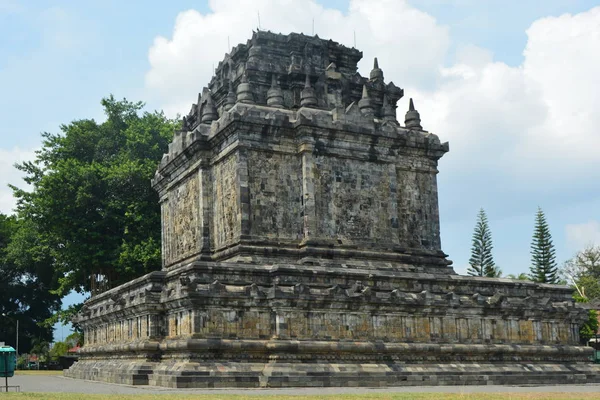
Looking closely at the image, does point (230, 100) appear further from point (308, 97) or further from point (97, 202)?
point (97, 202)

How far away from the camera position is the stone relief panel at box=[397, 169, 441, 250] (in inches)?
1312

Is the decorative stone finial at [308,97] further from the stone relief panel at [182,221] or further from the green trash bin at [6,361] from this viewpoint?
the green trash bin at [6,361]

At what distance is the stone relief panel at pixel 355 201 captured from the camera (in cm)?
3086

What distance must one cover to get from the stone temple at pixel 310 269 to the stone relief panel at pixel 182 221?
0.11 meters

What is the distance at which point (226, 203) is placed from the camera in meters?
30.9

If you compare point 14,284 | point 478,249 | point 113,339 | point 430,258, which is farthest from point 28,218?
point 478,249

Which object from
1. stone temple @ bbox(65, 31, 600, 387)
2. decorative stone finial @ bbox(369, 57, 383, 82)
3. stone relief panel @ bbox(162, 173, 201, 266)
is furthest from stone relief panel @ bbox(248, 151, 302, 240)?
decorative stone finial @ bbox(369, 57, 383, 82)

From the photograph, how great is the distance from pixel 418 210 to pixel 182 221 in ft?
34.3

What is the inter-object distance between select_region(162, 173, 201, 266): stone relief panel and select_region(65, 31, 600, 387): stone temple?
0.36 feet

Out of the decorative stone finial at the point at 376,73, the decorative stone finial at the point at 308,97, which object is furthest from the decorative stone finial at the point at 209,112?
the decorative stone finial at the point at 376,73

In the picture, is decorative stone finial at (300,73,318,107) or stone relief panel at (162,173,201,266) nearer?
decorative stone finial at (300,73,318,107)

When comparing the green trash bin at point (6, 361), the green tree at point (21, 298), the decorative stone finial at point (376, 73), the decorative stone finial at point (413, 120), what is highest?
the decorative stone finial at point (376, 73)

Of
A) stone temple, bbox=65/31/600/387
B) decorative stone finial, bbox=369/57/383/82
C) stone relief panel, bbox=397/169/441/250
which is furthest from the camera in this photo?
decorative stone finial, bbox=369/57/383/82

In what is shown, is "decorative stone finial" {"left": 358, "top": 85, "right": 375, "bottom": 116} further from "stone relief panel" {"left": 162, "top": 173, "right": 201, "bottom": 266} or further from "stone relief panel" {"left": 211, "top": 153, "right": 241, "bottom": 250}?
"stone relief panel" {"left": 162, "top": 173, "right": 201, "bottom": 266}
